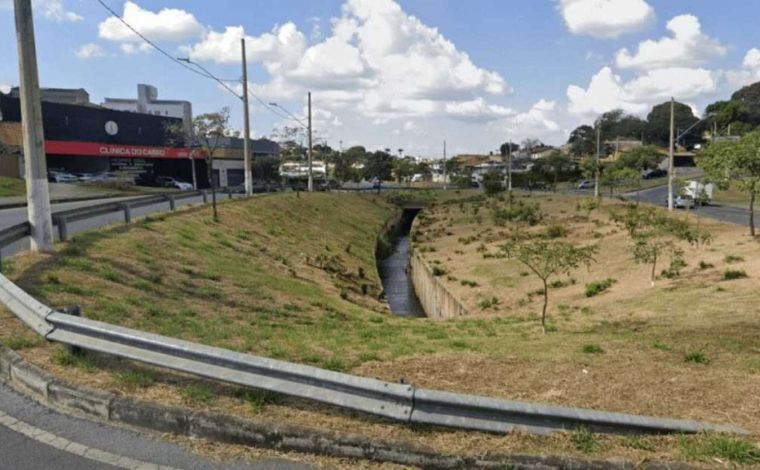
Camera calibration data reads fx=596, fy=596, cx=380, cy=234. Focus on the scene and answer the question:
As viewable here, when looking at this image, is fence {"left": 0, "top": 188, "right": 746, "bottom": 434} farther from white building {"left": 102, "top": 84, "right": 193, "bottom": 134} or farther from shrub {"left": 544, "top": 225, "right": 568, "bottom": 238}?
white building {"left": 102, "top": 84, "right": 193, "bottom": 134}

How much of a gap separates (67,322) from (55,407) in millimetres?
910

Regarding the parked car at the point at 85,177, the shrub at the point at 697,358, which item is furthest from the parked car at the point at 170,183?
the shrub at the point at 697,358

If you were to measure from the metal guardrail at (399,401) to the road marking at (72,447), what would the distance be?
83cm

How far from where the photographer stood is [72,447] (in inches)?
162

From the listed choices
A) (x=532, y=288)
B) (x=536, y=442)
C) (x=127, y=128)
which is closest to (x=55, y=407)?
(x=536, y=442)

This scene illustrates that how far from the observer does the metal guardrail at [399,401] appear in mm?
4176

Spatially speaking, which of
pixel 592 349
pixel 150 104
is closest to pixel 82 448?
pixel 592 349

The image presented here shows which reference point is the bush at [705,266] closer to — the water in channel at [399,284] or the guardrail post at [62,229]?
the water in channel at [399,284]

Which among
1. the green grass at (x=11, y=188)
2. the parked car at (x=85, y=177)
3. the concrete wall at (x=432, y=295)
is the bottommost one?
the concrete wall at (x=432, y=295)

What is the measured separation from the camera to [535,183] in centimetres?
8694

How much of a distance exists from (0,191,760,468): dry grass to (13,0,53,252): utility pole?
30.5 inches

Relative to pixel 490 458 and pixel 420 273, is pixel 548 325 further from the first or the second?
pixel 420 273

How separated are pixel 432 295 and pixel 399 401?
2075cm

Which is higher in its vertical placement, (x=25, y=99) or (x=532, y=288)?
(x=25, y=99)
